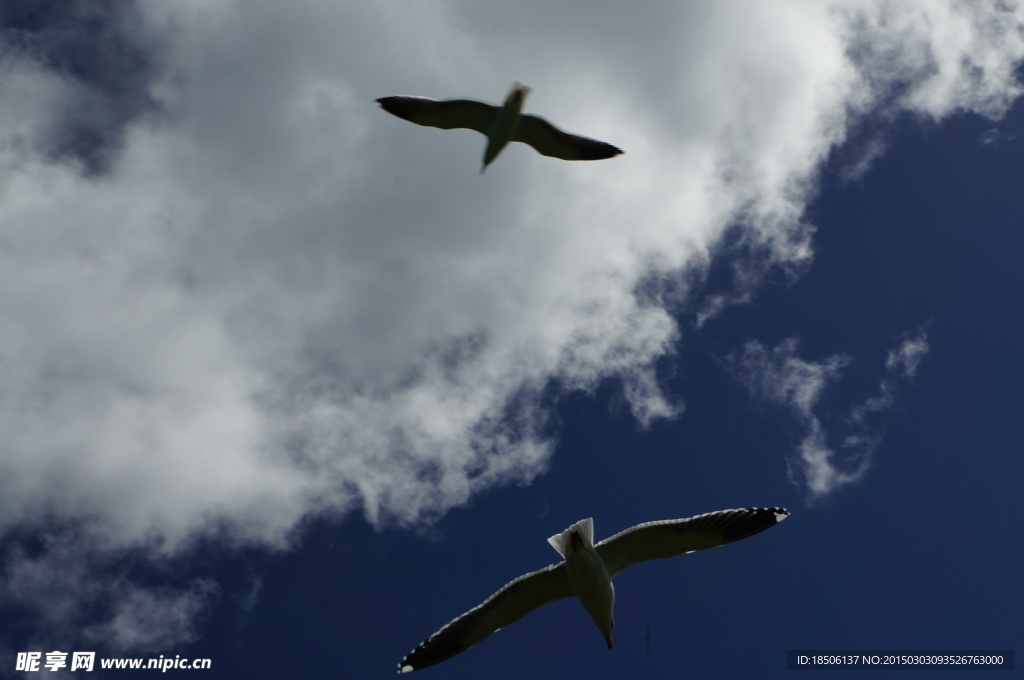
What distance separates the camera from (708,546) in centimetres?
1395

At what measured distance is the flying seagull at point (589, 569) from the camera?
13.6 meters

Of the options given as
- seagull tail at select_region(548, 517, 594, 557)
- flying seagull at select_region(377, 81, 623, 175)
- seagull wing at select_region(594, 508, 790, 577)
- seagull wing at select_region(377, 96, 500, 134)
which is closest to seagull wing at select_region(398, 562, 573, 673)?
seagull tail at select_region(548, 517, 594, 557)

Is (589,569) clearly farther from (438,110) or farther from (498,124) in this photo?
(438,110)

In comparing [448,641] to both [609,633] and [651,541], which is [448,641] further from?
[651,541]

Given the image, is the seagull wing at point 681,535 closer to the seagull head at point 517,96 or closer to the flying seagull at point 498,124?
the flying seagull at point 498,124

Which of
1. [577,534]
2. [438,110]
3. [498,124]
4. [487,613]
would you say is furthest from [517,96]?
[487,613]

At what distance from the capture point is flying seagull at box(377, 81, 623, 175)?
49.7 ft

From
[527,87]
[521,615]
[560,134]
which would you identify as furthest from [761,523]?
[527,87]

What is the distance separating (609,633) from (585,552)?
7.24ft

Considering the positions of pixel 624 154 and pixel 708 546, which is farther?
pixel 624 154

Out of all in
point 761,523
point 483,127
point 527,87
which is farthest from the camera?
point 483,127

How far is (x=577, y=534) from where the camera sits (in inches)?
536

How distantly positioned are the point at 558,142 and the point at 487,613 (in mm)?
10973

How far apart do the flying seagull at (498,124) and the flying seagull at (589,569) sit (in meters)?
8.46
